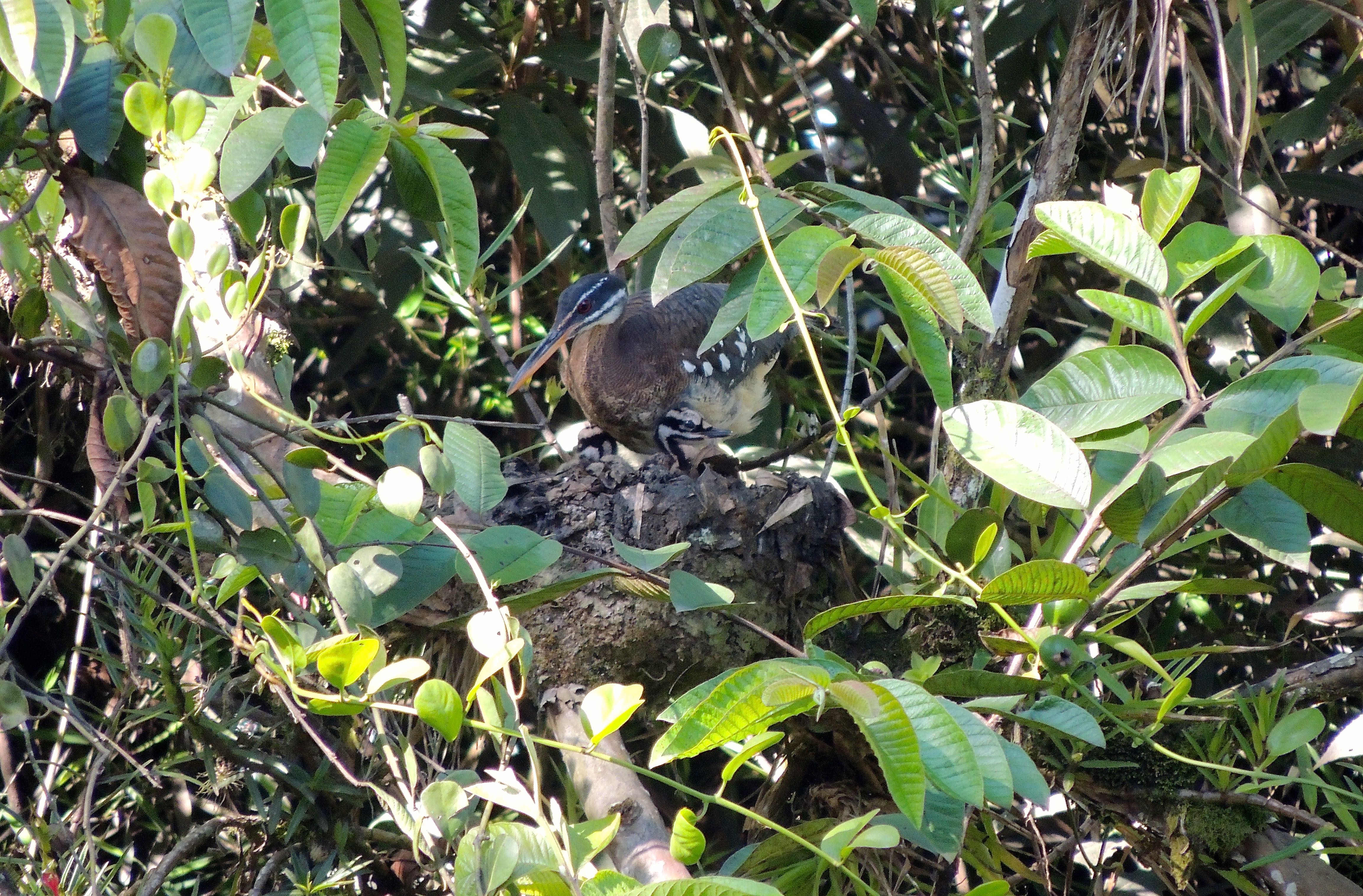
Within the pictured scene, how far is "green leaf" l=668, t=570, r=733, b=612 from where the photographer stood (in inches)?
51.0

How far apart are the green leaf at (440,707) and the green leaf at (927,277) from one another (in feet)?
2.22

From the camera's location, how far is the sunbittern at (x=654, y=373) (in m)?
2.86

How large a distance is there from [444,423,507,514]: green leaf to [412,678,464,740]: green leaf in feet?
0.96

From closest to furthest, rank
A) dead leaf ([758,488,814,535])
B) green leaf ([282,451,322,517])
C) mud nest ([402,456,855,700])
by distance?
green leaf ([282,451,322,517]) → mud nest ([402,456,855,700]) → dead leaf ([758,488,814,535])

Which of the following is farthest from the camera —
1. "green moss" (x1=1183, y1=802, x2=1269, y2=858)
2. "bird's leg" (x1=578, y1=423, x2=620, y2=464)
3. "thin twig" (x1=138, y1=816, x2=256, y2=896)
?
"bird's leg" (x1=578, y1=423, x2=620, y2=464)

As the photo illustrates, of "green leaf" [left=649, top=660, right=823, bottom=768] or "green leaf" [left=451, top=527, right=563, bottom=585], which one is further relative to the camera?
"green leaf" [left=451, top=527, right=563, bottom=585]

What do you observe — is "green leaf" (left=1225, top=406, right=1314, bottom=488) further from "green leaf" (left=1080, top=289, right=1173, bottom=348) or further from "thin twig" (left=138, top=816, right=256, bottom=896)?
"thin twig" (left=138, top=816, right=256, bottom=896)

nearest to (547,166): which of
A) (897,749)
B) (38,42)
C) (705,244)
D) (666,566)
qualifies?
(666,566)

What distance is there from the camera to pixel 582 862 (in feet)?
3.34

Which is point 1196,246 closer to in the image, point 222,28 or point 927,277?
point 927,277

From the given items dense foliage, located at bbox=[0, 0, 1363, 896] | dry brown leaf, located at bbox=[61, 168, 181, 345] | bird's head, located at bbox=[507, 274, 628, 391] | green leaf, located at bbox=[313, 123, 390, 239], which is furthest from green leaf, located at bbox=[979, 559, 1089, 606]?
bird's head, located at bbox=[507, 274, 628, 391]

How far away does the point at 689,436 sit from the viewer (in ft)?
9.24

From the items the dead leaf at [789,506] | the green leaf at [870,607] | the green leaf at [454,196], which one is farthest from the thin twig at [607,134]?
the green leaf at [870,607]

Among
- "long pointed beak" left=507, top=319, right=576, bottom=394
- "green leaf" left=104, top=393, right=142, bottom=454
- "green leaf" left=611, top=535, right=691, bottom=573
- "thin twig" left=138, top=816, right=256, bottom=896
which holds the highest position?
"green leaf" left=104, top=393, right=142, bottom=454
